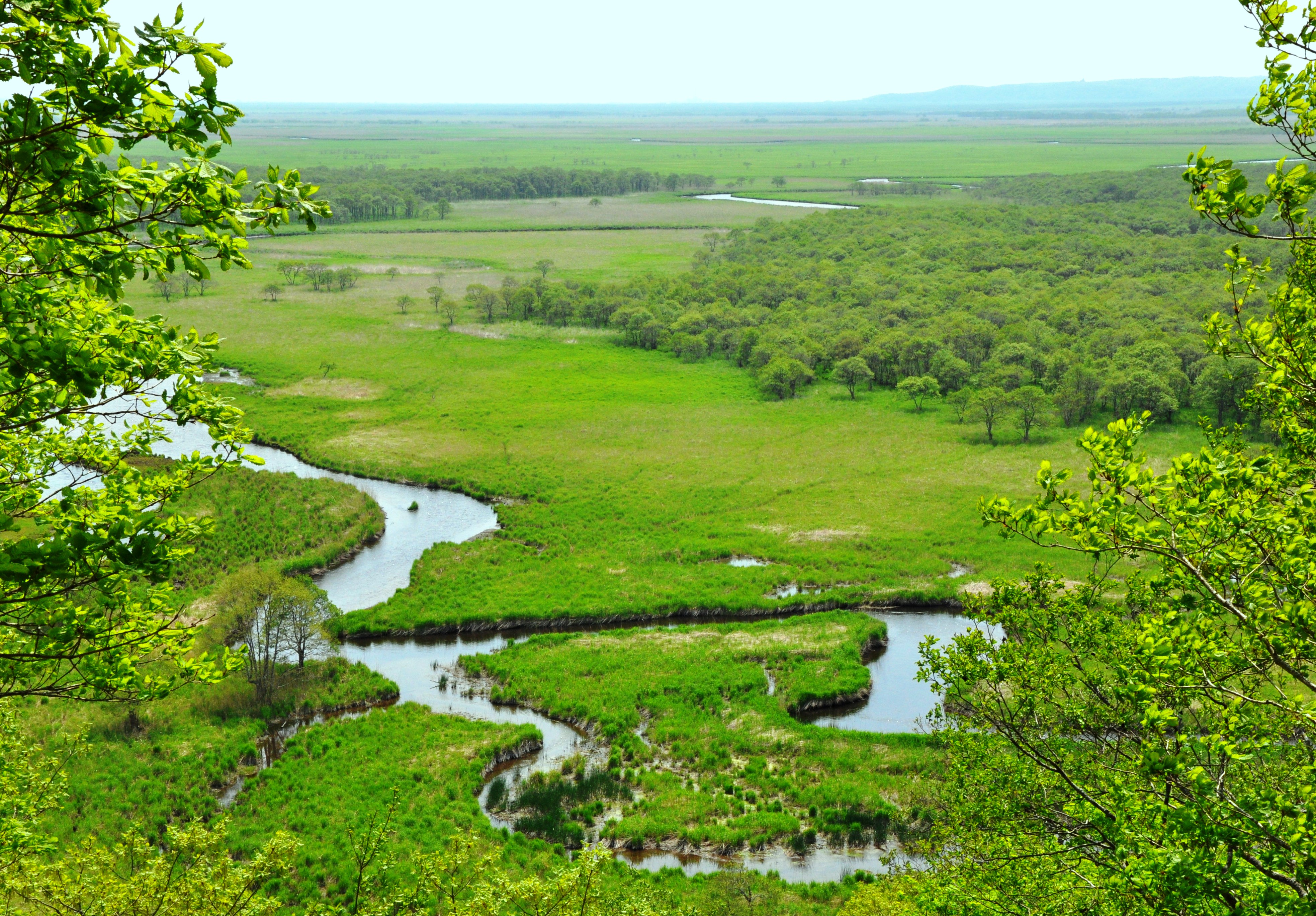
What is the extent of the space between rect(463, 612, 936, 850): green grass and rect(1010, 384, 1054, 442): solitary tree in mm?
30083

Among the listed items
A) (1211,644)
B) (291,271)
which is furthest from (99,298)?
(291,271)

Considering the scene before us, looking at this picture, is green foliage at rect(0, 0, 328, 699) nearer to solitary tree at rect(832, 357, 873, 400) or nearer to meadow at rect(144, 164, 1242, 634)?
meadow at rect(144, 164, 1242, 634)

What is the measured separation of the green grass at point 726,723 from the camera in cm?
2919

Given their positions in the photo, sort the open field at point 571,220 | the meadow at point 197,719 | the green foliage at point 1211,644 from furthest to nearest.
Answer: the open field at point 571,220 < the meadow at point 197,719 < the green foliage at point 1211,644

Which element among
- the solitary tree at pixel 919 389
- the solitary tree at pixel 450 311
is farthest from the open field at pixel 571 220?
the solitary tree at pixel 919 389

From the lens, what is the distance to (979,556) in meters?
48.0

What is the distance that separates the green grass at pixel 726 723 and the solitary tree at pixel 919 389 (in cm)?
3478

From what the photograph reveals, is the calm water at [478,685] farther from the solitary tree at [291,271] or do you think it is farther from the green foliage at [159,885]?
the solitary tree at [291,271]

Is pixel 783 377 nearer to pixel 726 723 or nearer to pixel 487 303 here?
pixel 487 303

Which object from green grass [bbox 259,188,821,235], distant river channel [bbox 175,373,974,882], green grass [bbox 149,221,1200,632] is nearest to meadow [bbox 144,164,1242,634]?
green grass [bbox 149,221,1200,632]

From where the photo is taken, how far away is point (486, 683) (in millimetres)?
37500

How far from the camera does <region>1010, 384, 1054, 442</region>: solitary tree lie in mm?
64625

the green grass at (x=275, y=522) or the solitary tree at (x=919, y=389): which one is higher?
the solitary tree at (x=919, y=389)

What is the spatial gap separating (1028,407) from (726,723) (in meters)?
40.8
